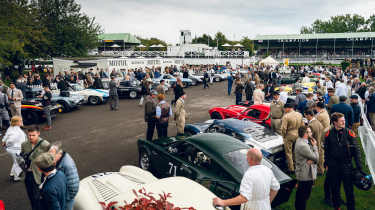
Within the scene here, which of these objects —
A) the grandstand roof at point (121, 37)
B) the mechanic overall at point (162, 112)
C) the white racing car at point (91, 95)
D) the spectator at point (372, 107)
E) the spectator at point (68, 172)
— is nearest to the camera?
the spectator at point (68, 172)

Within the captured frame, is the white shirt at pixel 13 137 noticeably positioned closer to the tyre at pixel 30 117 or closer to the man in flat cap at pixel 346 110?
the tyre at pixel 30 117

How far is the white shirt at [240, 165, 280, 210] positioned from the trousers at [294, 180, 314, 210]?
1642mm

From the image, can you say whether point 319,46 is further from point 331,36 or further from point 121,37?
point 121,37

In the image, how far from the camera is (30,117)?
1208cm

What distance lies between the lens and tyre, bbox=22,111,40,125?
39.3 feet

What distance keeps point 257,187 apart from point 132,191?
5.55 feet

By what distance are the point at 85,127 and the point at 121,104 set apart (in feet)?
17.9

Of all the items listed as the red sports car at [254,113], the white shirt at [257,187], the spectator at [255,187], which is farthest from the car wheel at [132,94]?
the white shirt at [257,187]

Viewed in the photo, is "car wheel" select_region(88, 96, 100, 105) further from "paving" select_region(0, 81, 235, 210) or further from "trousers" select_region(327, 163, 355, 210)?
"trousers" select_region(327, 163, 355, 210)

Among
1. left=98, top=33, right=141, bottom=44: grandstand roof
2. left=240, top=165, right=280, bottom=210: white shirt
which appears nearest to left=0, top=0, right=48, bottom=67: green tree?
left=240, top=165, right=280, bottom=210: white shirt

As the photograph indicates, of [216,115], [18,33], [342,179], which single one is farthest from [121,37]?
[342,179]

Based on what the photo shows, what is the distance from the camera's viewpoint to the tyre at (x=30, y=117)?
1198cm

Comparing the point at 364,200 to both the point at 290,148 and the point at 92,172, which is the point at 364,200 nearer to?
the point at 290,148

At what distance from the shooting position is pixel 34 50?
27.5 m
